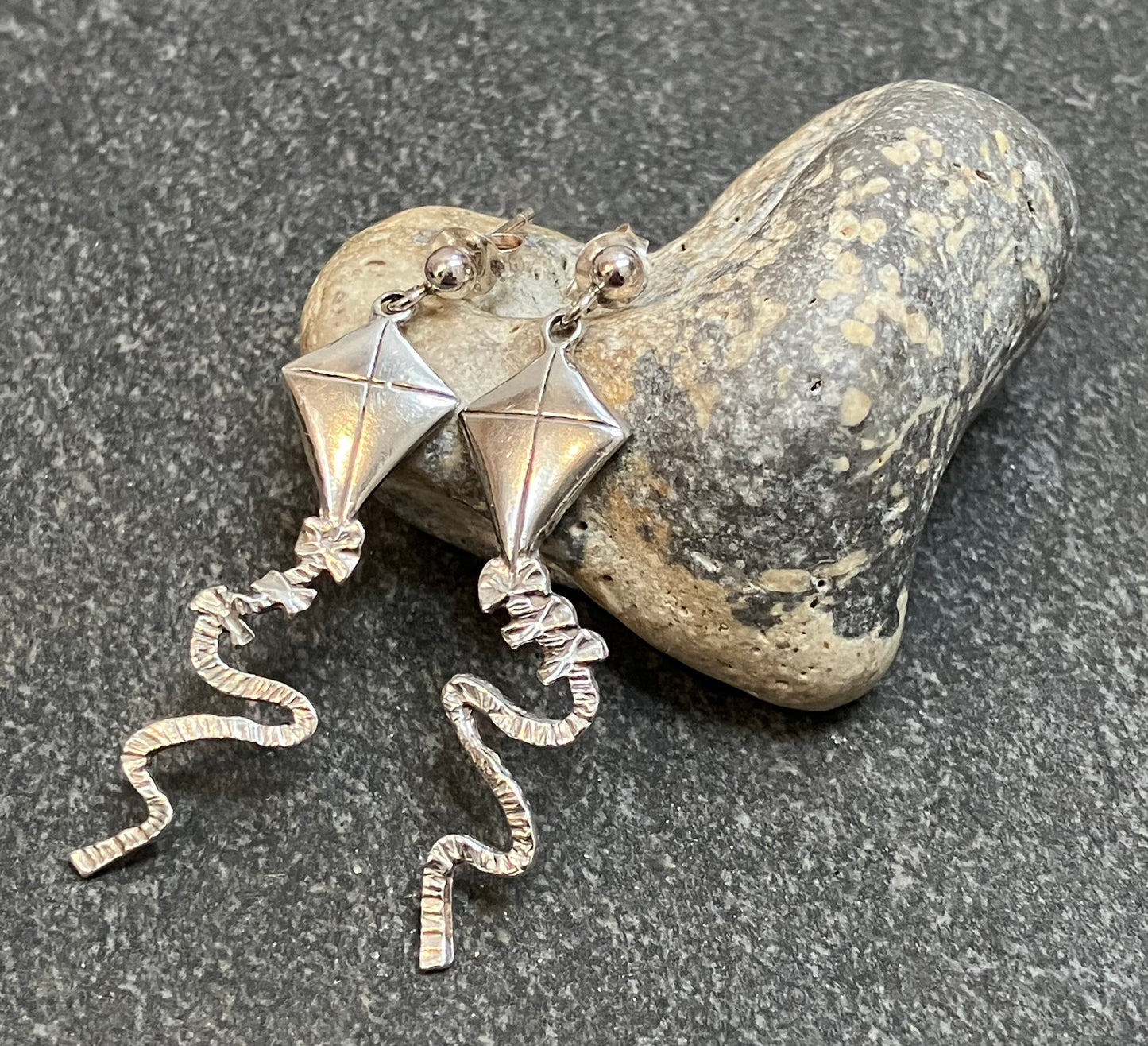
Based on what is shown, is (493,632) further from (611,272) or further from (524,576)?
(611,272)

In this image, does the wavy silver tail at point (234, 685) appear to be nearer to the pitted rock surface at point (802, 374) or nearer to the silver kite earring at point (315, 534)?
the silver kite earring at point (315, 534)

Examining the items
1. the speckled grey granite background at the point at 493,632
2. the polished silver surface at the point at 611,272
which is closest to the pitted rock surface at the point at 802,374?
the polished silver surface at the point at 611,272

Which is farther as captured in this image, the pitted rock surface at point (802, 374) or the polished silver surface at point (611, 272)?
the polished silver surface at point (611, 272)

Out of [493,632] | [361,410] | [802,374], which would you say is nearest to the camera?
[802,374]

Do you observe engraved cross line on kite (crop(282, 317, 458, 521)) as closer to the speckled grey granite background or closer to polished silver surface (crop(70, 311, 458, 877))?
polished silver surface (crop(70, 311, 458, 877))

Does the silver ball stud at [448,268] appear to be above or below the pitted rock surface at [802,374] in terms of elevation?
above

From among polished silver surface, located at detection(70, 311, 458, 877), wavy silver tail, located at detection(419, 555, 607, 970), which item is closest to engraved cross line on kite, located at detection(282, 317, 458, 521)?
polished silver surface, located at detection(70, 311, 458, 877)

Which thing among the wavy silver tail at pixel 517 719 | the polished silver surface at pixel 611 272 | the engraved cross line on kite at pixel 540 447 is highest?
the polished silver surface at pixel 611 272

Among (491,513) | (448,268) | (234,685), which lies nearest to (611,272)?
(448,268)
